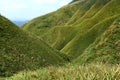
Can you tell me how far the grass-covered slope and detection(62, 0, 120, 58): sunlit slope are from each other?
113 ft

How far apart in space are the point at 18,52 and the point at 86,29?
74.5 meters

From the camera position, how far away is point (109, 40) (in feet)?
130

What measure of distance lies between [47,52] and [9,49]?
6468mm

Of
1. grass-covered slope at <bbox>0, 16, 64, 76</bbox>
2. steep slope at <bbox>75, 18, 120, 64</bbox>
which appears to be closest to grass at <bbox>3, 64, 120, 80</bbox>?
grass-covered slope at <bbox>0, 16, 64, 76</bbox>

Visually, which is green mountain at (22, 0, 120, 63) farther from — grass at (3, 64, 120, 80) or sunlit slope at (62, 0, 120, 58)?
grass at (3, 64, 120, 80)

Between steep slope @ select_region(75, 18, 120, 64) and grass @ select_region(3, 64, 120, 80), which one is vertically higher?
grass @ select_region(3, 64, 120, 80)

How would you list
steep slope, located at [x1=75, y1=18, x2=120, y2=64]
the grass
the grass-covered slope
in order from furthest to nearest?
1. steep slope, located at [x1=75, y1=18, x2=120, y2=64]
2. the grass-covered slope
3. the grass

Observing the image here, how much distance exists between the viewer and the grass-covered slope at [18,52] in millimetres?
32312

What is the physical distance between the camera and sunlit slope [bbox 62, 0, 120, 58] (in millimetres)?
82812

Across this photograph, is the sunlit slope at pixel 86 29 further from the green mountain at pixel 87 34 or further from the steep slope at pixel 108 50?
the steep slope at pixel 108 50

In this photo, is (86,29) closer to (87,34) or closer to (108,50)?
(87,34)

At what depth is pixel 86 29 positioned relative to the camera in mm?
109688

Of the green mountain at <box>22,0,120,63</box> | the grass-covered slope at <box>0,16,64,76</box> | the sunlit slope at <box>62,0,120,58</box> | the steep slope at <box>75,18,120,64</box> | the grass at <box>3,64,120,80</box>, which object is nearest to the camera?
the grass at <box>3,64,120,80</box>

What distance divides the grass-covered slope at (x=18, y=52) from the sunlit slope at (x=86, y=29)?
34534 millimetres
